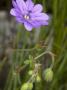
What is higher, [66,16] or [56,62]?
[66,16]

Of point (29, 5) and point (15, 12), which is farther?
point (29, 5)

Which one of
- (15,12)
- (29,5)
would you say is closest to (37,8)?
(29,5)

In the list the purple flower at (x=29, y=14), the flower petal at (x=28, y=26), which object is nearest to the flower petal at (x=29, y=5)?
the purple flower at (x=29, y=14)

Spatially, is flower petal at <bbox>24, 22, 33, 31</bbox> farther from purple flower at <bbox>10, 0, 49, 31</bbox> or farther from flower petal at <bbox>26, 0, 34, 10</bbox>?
flower petal at <bbox>26, 0, 34, 10</bbox>

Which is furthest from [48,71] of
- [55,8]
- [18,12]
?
[55,8]

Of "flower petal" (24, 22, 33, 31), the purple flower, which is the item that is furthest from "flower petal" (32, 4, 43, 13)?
"flower petal" (24, 22, 33, 31)

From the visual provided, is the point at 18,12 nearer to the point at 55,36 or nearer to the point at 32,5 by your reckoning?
the point at 32,5

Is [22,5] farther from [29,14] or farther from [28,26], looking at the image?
[28,26]

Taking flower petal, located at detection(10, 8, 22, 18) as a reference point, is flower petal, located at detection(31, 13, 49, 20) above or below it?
below
